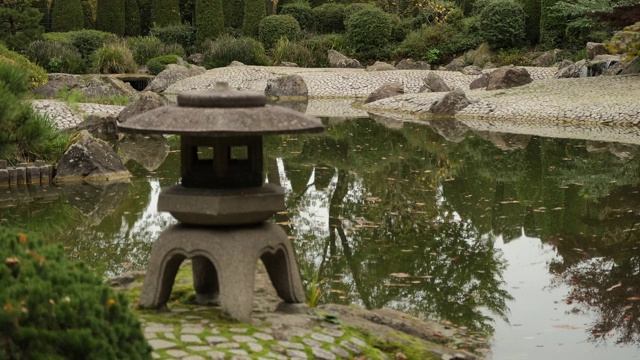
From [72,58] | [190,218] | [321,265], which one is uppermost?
[72,58]

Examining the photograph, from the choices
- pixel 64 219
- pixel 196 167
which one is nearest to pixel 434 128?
pixel 64 219

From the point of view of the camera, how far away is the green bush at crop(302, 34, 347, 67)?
40.2 metres

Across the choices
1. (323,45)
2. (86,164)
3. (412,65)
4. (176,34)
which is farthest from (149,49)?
→ (86,164)

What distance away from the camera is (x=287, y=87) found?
104 feet

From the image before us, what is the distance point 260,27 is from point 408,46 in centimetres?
693

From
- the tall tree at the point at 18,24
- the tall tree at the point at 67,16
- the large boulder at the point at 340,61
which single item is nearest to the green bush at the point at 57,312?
the tall tree at the point at 18,24

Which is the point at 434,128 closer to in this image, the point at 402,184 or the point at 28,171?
the point at 402,184

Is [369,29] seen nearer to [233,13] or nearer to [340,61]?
[340,61]

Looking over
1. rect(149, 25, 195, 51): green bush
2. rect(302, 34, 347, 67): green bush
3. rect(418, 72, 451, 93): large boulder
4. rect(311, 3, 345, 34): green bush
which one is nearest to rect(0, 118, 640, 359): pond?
rect(418, 72, 451, 93): large boulder

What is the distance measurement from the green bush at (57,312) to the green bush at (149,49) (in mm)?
34679

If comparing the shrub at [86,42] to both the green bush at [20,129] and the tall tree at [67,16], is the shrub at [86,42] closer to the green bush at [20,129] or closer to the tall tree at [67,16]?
the tall tree at [67,16]

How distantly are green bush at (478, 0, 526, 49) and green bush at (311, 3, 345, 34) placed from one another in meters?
9.66

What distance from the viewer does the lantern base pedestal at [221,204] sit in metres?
6.65

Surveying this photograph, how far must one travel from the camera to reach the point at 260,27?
137 ft
